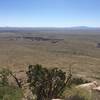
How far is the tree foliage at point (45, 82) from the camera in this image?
9719 mm

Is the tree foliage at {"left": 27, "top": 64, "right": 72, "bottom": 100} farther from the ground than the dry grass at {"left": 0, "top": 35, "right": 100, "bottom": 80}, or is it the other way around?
the tree foliage at {"left": 27, "top": 64, "right": 72, "bottom": 100}

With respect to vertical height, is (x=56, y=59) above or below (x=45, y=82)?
below

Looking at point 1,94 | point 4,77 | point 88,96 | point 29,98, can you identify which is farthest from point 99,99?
point 4,77

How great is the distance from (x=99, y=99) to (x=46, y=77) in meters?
2.49

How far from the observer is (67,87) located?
10.3m

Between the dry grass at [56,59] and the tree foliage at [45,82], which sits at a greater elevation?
the tree foliage at [45,82]

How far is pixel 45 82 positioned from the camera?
9.88 metres

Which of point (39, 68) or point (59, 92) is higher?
point (39, 68)

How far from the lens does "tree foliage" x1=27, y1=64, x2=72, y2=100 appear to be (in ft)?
31.9

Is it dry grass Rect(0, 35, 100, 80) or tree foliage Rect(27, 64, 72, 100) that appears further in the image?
dry grass Rect(0, 35, 100, 80)

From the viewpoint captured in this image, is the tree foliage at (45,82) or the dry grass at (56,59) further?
the dry grass at (56,59)

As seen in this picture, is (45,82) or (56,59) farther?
(56,59)

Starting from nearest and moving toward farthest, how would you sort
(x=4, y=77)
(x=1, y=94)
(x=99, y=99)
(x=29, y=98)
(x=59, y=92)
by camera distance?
(x=1, y=94)
(x=99, y=99)
(x=29, y=98)
(x=59, y=92)
(x=4, y=77)

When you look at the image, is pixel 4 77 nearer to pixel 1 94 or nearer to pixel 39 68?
pixel 39 68
